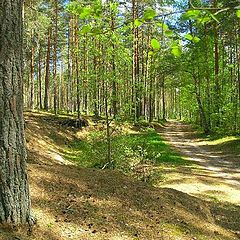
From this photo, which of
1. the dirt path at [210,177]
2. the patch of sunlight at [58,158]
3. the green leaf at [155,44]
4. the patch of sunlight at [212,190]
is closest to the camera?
the green leaf at [155,44]

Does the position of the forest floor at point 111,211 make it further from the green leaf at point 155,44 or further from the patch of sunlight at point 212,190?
the green leaf at point 155,44

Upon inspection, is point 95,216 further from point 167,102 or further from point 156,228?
point 167,102

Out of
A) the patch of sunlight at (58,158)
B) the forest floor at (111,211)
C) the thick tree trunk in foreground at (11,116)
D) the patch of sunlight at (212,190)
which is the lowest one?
the patch of sunlight at (212,190)

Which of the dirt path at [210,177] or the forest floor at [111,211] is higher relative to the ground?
the forest floor at [111,211]

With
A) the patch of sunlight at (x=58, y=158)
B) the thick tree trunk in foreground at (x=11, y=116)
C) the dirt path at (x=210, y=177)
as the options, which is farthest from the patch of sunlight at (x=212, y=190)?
the thick tree trunk in foreground at (x=11, y=116)

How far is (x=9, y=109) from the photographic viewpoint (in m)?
3.79

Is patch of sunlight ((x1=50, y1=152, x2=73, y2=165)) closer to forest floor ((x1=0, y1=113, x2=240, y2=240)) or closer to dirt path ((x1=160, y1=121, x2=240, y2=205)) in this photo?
dirt path ((x1=160, y1=121, x2=240, y2=205))

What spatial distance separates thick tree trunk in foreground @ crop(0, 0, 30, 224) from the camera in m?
3.76

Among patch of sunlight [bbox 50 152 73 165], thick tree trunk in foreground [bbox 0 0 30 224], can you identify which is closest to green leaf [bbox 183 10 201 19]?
thick tree trunk in foreground [bbox 0 0 30 224]

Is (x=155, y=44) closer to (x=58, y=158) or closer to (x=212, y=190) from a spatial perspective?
(x=212, y=190)

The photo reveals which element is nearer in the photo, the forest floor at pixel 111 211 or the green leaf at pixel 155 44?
the green leaf at pixel 155 44

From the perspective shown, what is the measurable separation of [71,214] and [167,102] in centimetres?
9321

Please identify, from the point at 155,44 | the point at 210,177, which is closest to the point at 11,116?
the point at 155,44

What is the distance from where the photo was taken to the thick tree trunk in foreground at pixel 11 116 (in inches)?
148
